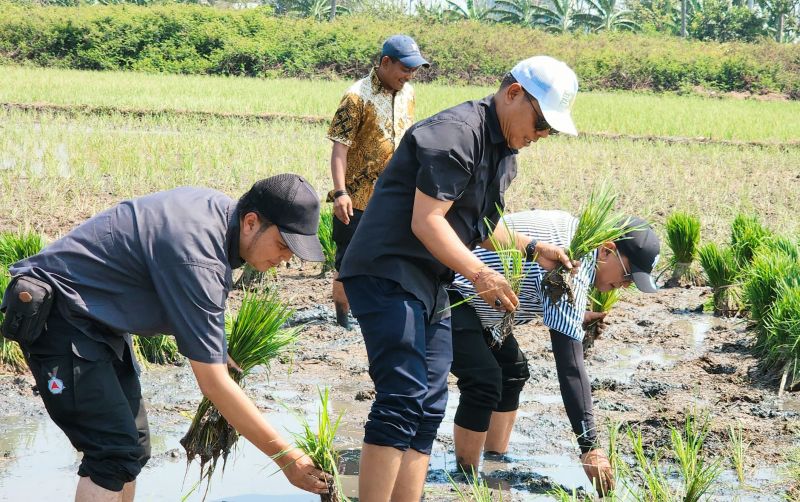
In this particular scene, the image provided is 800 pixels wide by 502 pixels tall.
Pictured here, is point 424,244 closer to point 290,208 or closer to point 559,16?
point 290,208

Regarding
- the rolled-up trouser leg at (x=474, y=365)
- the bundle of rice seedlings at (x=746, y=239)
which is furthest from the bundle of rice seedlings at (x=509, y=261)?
the bundle of rice seedlings at (x=746, y=239)

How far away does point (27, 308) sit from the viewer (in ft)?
9.24

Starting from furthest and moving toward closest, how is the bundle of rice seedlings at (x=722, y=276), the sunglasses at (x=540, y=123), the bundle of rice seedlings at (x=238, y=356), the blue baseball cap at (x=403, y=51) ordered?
the bundle of rice seedlings at (x=722, y=276)
the blue baseball cap at (x=403, y=51)
the bundle of rice seedlings at (x=238, y=356)
the sunglasses at (x=540, y=123)

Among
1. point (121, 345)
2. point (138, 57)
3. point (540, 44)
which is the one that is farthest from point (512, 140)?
point (540, 44)

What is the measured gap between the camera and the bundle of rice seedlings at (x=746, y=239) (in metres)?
7.48

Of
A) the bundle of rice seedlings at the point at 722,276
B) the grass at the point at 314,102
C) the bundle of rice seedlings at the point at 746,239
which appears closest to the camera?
the bundle of rice seedlings at the point at 722,276

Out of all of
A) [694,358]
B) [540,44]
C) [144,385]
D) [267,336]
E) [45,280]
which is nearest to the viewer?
[45,280]

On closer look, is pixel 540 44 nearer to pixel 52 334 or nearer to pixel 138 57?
pixel 138 57

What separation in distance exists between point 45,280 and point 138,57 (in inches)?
1223

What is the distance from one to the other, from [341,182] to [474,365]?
2.03 metres

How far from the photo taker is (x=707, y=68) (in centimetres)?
3362

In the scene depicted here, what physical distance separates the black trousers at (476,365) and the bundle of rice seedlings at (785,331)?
2088 millimetres

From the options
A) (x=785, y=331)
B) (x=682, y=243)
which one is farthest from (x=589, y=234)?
(x=682, y=243)

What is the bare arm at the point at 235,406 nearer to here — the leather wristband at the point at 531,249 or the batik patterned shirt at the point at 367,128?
the leather wristband at the point at 531,249
